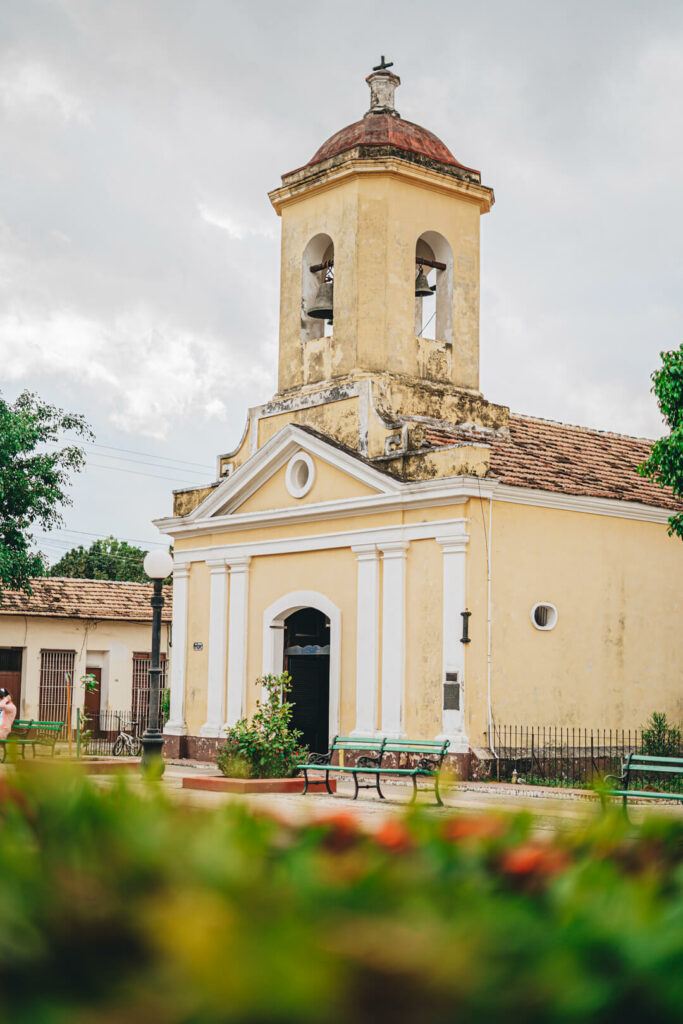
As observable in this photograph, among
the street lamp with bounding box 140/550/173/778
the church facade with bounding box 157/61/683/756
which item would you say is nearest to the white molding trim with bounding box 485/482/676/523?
the church facade with bounding box 157/61/683/756

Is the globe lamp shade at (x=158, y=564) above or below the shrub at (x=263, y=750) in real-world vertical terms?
above

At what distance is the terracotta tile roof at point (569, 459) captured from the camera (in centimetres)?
2016

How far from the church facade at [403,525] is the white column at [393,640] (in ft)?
0.10

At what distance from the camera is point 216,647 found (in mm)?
22922

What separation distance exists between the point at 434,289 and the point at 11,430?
918cm

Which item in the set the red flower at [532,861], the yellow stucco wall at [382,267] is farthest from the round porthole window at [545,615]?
the red flower at [532,861]

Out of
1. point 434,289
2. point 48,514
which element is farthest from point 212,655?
point 434,289

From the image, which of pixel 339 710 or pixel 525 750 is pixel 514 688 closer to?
pixel 525 750

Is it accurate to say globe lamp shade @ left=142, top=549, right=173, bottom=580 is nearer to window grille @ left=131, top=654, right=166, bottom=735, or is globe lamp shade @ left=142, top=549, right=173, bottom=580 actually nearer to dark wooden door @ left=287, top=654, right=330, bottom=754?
dark wooden door @ left=287, top=654, right=330, bottom=754

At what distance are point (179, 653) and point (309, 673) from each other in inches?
120

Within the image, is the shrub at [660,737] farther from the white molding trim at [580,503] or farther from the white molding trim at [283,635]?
the white molding trim at [283,635]

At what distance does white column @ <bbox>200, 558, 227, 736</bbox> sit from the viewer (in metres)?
22.6

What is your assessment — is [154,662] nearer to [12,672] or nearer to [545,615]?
[545,615]

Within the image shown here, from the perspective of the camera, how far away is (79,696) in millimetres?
33438
